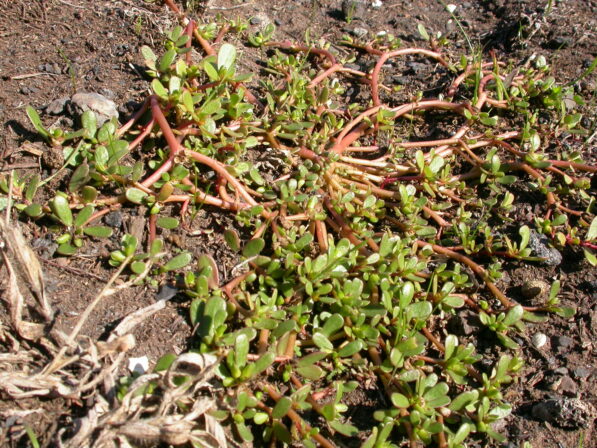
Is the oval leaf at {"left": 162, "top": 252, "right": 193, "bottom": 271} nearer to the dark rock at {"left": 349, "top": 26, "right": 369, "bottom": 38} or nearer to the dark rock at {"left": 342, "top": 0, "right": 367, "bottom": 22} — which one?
the dark rock at {"left": 349, "top": 26, "right": 369, "bottom": 38}

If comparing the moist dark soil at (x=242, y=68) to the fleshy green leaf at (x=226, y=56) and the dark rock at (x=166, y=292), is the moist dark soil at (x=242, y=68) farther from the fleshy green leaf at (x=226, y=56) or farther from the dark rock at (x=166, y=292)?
the fleshy green leaf at (x=226, y=56)

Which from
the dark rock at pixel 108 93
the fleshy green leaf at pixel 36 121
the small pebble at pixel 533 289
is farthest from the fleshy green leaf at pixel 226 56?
the small pebble at pixel 533 289

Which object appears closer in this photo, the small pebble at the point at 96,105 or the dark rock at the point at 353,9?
the small pebble at the point at 96,105

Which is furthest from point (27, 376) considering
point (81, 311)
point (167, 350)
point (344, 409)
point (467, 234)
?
point (467, 234)

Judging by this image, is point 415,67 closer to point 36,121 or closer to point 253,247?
point 253,247

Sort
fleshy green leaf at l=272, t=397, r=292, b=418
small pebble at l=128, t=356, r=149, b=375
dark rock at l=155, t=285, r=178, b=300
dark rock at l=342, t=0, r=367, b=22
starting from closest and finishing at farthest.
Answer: fleshy green leaf at l=272, t=397, r=292, b=418 → small pebble at l=128, t=356, r=149, b=375 → dark rock at l=155, t=285, r=178, b=300 → dark rock at l=342, t=0, r=367, b=22

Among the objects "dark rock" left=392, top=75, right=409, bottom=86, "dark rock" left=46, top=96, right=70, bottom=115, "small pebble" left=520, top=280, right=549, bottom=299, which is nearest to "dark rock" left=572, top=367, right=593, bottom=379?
"small pebble" left=520, top=280, right=549, bottom=299

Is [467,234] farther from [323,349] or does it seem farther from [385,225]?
[323,349]
